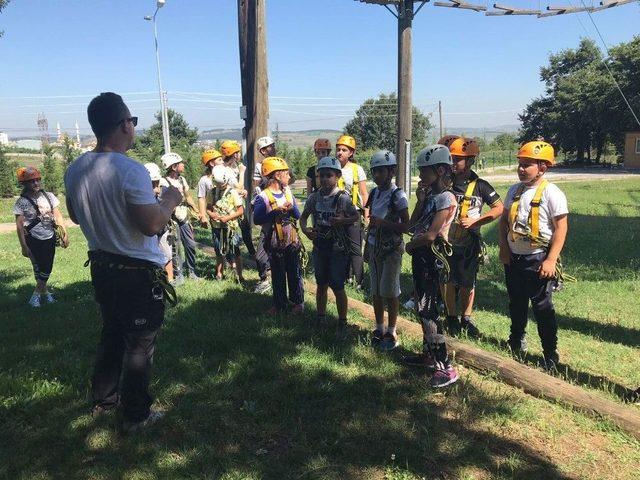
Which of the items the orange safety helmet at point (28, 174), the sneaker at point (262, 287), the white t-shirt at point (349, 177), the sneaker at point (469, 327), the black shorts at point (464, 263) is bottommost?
the sneaker at point (469, 327)

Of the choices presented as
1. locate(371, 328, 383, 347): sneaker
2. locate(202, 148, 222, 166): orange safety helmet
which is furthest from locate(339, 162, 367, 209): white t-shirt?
locate(371, 328, 383, 347): sneaker

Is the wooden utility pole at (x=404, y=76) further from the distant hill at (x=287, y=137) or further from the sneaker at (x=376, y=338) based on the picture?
the distant hill at (x=287, y=137)

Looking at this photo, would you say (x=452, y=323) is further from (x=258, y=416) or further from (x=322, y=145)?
(x=322, y=145)

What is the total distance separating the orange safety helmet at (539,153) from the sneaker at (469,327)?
1.96 m

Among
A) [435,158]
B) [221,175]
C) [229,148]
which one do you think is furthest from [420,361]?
[229,148]

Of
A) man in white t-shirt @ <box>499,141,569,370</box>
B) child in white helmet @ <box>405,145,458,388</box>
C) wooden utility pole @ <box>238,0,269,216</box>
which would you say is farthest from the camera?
wooden utility pole @ <box>238,0,269,216</box>

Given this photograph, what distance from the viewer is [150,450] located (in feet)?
10.5

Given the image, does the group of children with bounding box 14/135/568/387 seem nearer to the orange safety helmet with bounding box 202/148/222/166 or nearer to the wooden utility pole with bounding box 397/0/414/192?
the orange safety helmet with bounding box 202/148/222/166

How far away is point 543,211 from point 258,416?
2852 mm

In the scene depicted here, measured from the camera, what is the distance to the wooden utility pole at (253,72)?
741 centimetres

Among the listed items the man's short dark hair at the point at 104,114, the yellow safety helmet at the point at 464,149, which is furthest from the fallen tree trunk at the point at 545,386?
the man's short dark hair at the point at 104,114

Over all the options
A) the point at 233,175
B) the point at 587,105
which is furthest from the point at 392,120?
the point at 233,175

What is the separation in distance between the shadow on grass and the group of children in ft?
1.47

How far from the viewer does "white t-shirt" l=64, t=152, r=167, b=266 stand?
2943mm
